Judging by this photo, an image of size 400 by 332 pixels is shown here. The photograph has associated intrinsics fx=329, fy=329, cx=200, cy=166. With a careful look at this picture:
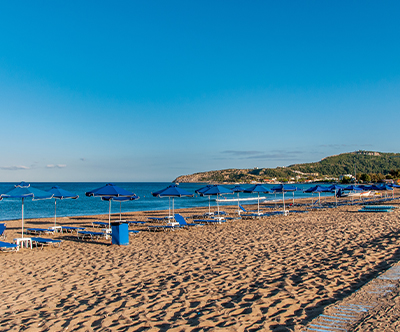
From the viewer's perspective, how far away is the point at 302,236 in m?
10.6

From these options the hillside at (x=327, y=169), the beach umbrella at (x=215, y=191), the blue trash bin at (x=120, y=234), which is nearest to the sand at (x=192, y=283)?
the blue trash bin at (x=120, y=234)

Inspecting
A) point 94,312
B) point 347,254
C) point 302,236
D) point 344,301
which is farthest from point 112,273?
point 302,236

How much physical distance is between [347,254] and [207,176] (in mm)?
163935

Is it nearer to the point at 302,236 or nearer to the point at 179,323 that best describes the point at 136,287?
the point at 179,323

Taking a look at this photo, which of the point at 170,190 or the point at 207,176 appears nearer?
the point at 170,190

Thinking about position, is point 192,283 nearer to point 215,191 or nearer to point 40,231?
point 40,231

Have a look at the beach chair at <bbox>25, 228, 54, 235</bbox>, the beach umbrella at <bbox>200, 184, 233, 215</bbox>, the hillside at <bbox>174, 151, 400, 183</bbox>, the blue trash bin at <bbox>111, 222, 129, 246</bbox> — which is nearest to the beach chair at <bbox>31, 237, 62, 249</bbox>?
the blue trash bin at <bbox>111, 222, 129, 246</bbox>

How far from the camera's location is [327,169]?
493 ft

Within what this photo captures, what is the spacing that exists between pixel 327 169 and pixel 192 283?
156 m

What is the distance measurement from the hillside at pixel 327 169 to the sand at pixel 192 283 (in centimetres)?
12998

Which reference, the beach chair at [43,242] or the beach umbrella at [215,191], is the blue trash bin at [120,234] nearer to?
the beach chair at [43,242]

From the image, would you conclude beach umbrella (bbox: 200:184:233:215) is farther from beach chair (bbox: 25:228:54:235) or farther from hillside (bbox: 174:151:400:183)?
hillside (bbox: 174:151:400:183)

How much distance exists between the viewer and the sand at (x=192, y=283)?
4090 millimetres

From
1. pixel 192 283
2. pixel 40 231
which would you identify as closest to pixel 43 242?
pixel 40 231
